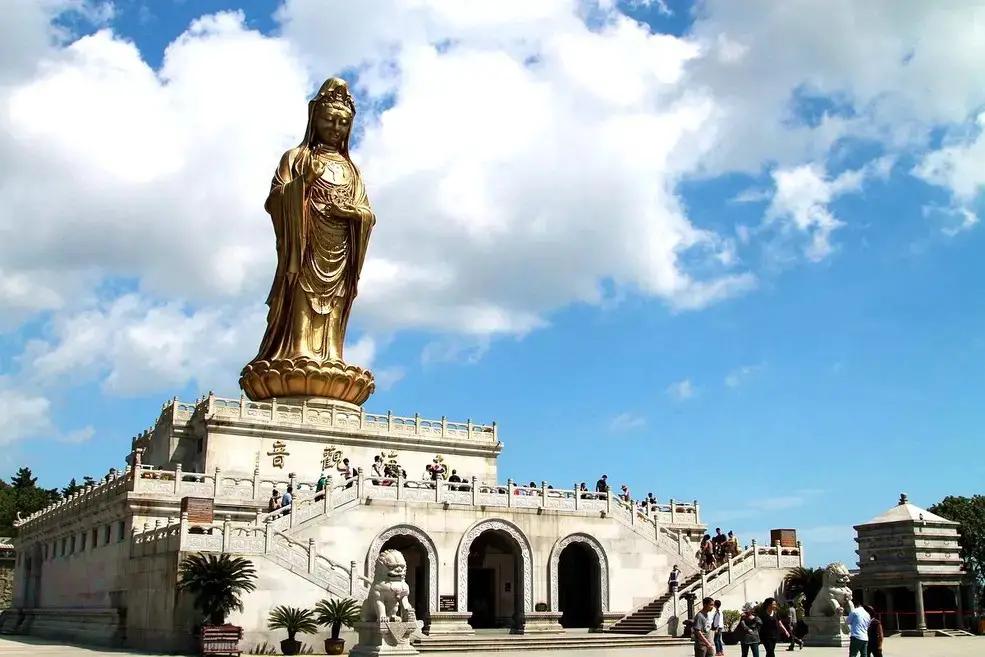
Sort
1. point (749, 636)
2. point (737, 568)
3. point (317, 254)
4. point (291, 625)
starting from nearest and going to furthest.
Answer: point (749, 636), point (291, 625), point (737, 568), point (317, 254)

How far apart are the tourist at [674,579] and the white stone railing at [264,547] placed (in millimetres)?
10764

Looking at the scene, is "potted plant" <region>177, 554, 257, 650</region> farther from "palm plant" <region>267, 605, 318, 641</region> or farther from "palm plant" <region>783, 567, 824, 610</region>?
"palm plant" <region>783, 567, 824, 610</region>

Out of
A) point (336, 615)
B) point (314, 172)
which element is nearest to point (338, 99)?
point (314, 172)

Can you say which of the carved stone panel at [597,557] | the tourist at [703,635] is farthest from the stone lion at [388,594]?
the carved stone panel at [597,557]

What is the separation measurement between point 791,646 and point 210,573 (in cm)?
1531

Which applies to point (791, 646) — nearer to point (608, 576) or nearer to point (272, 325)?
point (608, 576)

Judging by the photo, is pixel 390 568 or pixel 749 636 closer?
pixel 749 636

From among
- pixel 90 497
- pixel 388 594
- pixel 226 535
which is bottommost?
pixel 388 594

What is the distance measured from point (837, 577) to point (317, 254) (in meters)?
27.5

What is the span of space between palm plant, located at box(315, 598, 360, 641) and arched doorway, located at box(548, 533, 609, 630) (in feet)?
27.3

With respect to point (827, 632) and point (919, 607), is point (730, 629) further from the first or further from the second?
point (919, 607)

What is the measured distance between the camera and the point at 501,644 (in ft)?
103

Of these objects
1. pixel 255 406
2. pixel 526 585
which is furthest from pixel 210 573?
pixel 255 406

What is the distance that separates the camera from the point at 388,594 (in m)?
24.8
